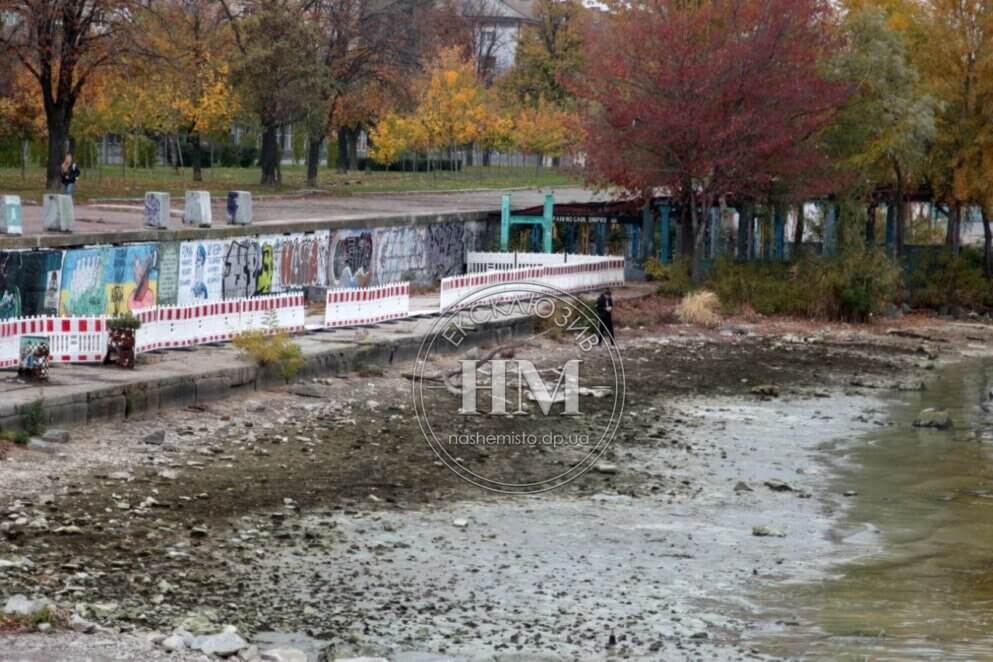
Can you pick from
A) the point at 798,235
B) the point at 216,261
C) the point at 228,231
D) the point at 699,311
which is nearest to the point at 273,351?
the point at 216,261

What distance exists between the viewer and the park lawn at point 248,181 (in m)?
45.2

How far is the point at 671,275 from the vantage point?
1651 inches

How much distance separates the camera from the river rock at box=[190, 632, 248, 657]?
12391mm

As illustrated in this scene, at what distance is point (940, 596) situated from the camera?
15875mm

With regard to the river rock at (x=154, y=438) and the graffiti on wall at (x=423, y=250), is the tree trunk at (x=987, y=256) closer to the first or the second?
the graffiti on wall at (x=423, y=250)

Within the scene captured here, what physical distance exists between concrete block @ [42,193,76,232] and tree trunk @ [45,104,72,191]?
44.2 ft

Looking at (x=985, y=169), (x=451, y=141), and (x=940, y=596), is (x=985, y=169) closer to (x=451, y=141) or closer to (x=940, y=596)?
(x=451, y=141)

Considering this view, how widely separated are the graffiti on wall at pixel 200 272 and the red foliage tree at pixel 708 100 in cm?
1308

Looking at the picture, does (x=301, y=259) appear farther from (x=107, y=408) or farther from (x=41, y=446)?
(x=41, y=446)

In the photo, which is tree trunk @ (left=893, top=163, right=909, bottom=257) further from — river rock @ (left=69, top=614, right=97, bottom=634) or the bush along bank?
river rock @ (left=69, top=614, right=97, bottom=634)

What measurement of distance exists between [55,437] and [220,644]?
7.74 meters

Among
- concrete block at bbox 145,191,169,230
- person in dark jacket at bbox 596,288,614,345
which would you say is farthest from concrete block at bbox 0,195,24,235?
person in dark jacket at bbox 596,288,614,345

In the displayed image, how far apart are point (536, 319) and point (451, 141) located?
102 feet

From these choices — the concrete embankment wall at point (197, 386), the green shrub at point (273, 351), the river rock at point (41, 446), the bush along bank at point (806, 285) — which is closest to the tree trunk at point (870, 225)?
the bush along bank at point (806, 285)
